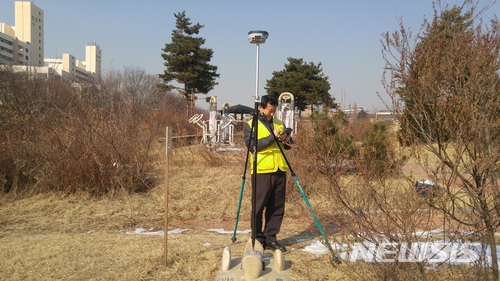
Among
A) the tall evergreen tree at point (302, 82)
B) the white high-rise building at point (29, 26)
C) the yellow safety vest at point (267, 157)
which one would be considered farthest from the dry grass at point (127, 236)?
the white high-rise building at point (29, 26)

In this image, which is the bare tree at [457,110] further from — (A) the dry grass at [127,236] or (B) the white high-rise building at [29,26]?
(B) the white high-rise building at [29,26]

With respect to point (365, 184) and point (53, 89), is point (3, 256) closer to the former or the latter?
point (365, 184)

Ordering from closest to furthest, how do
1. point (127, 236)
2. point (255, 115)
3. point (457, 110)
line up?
1. point (457, 110)
2. point (255, 115)
3. point (127, 236)

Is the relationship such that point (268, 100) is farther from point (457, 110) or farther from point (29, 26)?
point (29, 26)

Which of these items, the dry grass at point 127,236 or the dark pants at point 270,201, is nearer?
the dry grass at point 127,236

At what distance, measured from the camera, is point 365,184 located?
281 cm

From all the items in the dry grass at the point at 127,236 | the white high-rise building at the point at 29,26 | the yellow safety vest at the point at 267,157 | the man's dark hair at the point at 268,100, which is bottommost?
the dry grass at the point at 127,236

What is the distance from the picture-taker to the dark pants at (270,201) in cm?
399

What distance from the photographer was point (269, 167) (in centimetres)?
396

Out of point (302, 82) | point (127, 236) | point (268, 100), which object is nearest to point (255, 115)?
point (268, 100)

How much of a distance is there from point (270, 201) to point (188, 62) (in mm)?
29724

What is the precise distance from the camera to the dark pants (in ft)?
13.1

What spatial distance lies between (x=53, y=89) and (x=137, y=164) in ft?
35.8

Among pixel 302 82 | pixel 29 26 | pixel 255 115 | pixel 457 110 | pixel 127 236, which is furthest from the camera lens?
pixel 29 26
